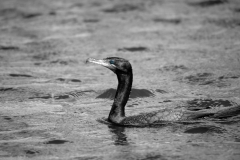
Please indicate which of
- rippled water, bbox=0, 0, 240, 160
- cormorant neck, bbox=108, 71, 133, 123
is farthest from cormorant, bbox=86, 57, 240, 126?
rippled water, bbox=0, 0, 240, 160

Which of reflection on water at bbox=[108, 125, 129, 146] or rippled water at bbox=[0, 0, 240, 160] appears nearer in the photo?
rippled water at bbox=[0, 0, 240, 160]

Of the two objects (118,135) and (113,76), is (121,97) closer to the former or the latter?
(118,135)

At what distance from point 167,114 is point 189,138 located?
0.82m

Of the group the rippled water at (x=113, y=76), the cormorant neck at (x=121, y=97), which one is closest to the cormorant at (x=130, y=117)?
the cormorant neck at (x=121, y=97)

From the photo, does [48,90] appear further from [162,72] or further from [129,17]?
[129,17]

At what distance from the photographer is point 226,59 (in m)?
16.9

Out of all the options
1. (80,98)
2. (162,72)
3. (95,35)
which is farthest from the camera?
(95,35)

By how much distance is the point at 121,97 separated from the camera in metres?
11.6

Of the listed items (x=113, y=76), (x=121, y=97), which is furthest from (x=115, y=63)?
(x=113, y=76)

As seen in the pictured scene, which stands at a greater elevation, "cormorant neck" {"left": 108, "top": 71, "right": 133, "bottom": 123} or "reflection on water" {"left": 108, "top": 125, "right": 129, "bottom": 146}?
"cormorant neck" {"left": 108, "top": 71, "right": 133, "bottom": 123}

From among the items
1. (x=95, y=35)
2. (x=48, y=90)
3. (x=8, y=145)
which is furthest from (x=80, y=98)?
(x=95, y=35)

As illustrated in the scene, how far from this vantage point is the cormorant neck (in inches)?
450

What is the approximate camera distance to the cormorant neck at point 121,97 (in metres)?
11.4

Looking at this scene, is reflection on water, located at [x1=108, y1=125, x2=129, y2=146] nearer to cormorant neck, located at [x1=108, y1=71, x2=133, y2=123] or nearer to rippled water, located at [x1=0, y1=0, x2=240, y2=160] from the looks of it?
rippled water, located at [x1=0, y1=0, x2=240, y2=160]
